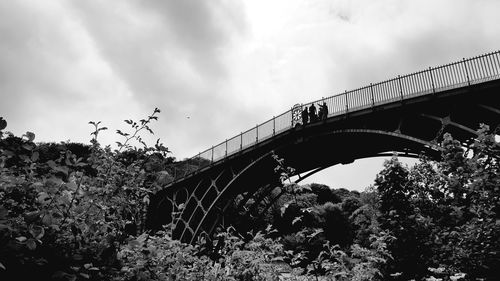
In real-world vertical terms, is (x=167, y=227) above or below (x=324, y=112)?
below

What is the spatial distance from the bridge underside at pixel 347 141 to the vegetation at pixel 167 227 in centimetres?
223

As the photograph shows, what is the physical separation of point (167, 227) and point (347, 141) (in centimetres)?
1425

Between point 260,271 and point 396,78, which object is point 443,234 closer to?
point 260,271

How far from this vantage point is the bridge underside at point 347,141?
12469 mm

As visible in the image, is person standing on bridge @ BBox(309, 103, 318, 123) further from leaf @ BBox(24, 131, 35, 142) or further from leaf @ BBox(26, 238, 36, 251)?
leaf @ BBox(26, 238, 36, 251)

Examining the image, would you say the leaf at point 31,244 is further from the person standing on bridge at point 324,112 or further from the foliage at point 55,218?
the person standing on bridge at point 324,112

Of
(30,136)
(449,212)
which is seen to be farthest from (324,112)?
(30,136)

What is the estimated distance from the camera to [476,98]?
12109 mm

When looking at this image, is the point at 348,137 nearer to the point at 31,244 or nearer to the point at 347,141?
the point at 347,141

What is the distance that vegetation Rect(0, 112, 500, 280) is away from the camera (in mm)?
2201

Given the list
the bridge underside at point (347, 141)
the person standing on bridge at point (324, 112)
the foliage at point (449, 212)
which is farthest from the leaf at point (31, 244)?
the person standing on bridge at point (324, 112)

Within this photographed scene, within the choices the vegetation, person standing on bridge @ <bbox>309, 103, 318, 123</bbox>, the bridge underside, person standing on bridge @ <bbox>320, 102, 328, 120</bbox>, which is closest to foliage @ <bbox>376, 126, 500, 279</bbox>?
the vegetation

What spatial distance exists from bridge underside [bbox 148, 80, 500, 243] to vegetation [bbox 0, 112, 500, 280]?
7.31 feet

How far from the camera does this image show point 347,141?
59.7 feet
